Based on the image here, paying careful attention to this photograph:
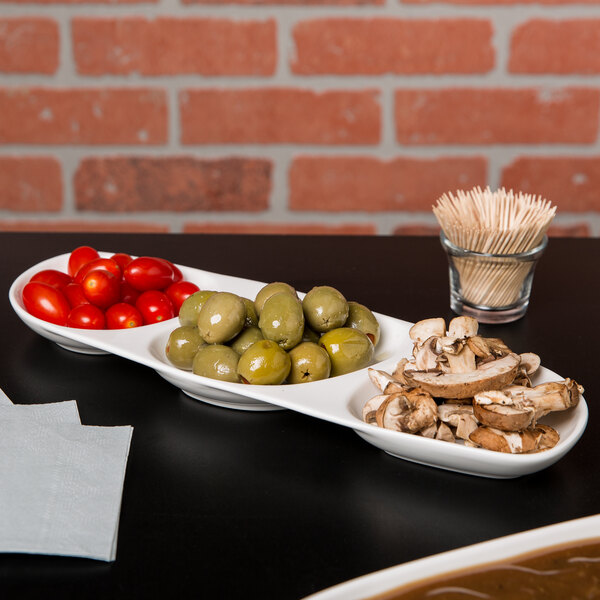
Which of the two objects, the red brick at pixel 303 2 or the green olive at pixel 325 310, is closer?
the green olive at pixel 325 310

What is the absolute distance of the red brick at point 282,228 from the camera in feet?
5.85

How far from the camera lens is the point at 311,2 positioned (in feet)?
5.41

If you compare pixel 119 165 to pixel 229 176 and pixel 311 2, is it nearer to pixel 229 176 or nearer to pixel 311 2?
pixel 229 176

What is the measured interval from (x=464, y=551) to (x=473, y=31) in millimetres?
1363

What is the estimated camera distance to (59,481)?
63 cm

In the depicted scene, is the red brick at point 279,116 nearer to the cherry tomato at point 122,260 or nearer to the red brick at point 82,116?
the red brick at point 82,116

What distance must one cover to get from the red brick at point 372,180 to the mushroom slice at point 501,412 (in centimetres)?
113

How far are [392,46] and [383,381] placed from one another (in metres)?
1.11

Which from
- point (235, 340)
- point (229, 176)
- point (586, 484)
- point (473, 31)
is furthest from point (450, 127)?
point (586, 484)

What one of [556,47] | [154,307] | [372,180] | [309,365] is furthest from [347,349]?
[556,47]

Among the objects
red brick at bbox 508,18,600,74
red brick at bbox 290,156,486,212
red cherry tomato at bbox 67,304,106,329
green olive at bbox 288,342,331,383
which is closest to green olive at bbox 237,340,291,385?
green olive at bbox 288,342,331,383

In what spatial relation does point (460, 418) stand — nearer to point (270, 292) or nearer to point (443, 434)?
point (443, 434)

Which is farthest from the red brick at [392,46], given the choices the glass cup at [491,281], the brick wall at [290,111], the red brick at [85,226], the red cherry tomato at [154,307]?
the red cherry tomato at [154,307]

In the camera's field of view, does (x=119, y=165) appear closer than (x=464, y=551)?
No
